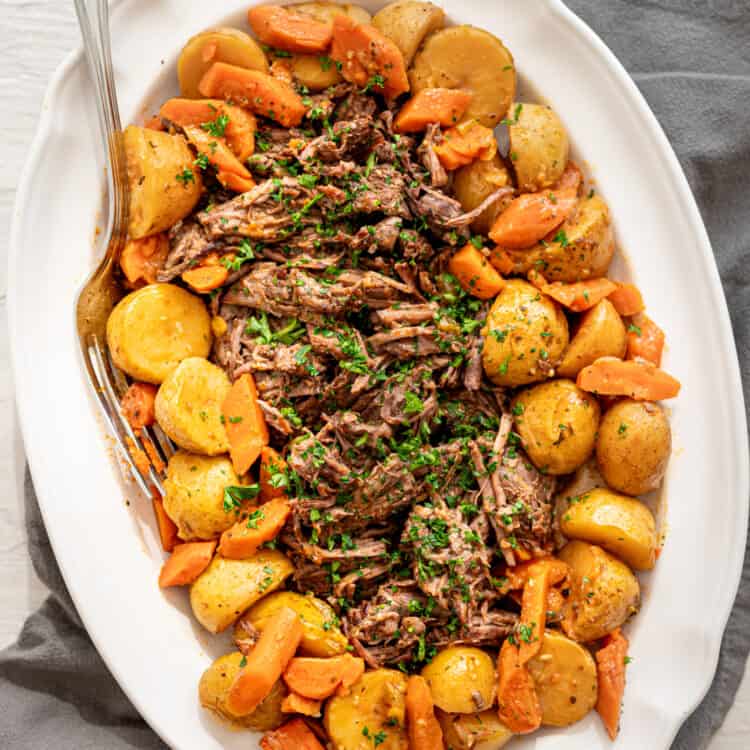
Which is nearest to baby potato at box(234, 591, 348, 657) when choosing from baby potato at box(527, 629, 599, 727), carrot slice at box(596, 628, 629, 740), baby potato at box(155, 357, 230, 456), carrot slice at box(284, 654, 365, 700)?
carrot slice at box(284, 654, 365, 700)

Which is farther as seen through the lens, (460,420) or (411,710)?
(460,420)

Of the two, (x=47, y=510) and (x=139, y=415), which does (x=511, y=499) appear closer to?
(x=139, y=415)

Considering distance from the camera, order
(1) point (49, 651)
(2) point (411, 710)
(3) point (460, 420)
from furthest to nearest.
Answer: (1) point (49, 651), (3) point (460, 420), (2) point (411, 710)

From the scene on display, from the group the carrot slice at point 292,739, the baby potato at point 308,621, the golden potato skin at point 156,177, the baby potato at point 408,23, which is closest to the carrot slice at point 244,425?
the baby potato at point 308,621

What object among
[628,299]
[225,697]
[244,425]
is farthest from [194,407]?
[628,299]

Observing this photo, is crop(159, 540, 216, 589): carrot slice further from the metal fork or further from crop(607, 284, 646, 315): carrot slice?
crop(607, 284, 646, 315): carrot slice

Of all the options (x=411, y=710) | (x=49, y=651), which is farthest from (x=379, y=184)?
(x=49, y=651)

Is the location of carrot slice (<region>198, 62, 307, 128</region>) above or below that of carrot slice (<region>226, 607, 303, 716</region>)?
above

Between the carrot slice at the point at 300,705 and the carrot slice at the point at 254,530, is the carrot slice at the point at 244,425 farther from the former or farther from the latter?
the carrot slice at the point at 300,705
